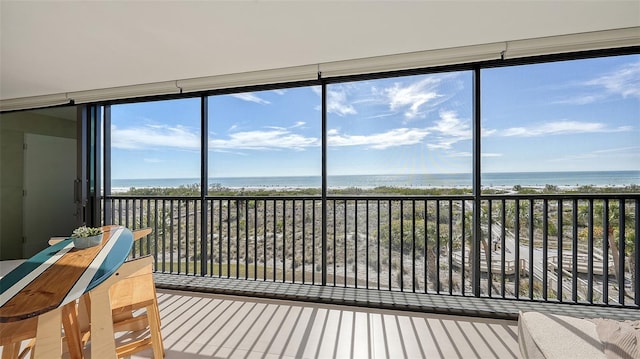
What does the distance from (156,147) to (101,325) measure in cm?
258

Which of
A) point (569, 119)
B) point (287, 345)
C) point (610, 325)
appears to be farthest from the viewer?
point (569, 119)

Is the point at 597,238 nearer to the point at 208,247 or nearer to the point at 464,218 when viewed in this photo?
the point at 464,218

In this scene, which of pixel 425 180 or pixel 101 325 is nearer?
pixel 101 325

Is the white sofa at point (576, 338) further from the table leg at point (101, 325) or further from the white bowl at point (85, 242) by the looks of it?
the white bowl at point (85, 242)

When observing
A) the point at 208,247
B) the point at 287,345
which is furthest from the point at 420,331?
the point at 208,247

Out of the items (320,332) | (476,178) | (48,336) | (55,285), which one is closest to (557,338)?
(320,332)

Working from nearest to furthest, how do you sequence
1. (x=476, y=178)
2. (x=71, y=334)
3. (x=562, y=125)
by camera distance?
(x=71, y=334)
(x=562, y=125)
(x=476, y=178)

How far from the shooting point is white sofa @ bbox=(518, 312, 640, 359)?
3.12 feet

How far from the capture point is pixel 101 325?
1.26 meters

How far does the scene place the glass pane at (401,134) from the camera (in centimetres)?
256

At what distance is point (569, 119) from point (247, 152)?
3.02 meters

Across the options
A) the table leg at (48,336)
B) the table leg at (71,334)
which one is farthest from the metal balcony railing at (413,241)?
the table leg at (48,336)

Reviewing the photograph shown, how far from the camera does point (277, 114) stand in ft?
9.98

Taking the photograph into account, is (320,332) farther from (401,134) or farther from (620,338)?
(401,134)
